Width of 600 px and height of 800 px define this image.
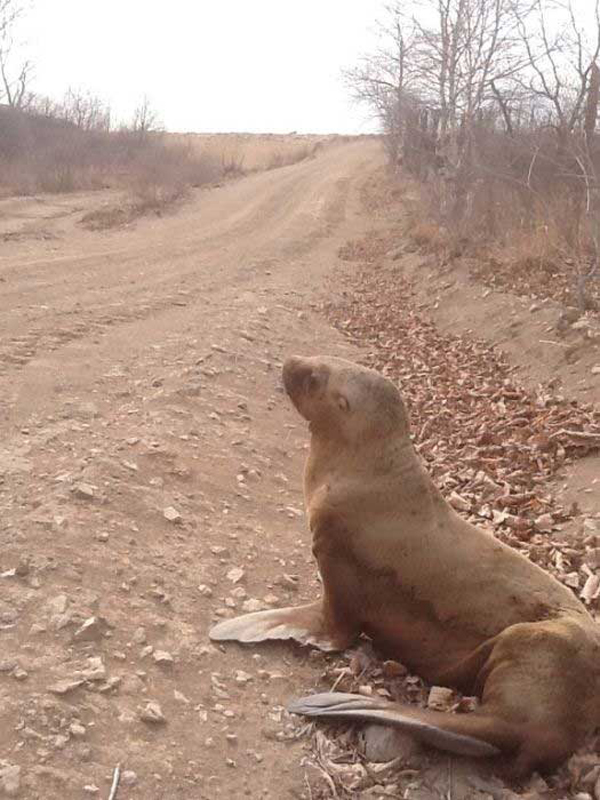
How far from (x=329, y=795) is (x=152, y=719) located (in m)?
0.76

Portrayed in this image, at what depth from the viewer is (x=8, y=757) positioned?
2.90m

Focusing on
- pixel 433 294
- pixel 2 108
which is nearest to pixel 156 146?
pixel 2 108

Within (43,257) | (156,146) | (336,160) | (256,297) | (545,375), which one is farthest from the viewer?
(336,160)

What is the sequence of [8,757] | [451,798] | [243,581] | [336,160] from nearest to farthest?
[8,757] → [451,798] → [243,581] → [336,160]

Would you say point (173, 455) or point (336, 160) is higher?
point (336, 160)

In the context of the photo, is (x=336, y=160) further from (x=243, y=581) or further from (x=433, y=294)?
(x=243, y=581)

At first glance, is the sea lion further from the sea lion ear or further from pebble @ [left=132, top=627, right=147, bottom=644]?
pebble @ [left=132, top=627, right=147, bottom=644]

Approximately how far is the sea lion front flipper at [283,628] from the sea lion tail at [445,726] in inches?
21.5

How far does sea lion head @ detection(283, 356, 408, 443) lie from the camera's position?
4.06m

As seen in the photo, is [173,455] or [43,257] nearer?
[173,455]

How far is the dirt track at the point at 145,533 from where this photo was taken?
3172 millimetres

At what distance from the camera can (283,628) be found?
3.96 meters

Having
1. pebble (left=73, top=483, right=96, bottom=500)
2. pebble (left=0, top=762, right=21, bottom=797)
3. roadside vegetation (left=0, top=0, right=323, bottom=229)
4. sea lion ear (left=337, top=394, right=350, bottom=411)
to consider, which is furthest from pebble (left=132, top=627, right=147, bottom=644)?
roadside vegetation (left=0, top=0, right=323, bottom=229)

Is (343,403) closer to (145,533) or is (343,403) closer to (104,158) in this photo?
(145,533)
